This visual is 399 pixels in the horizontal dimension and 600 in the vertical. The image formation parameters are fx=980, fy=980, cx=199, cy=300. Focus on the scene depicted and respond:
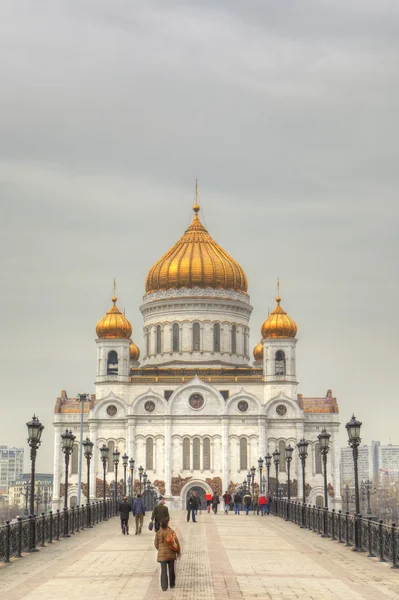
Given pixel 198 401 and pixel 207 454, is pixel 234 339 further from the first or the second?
pixel 207 454

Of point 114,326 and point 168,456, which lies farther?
point 114,326

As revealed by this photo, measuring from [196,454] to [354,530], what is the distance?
176 feet

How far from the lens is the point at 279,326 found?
84.6 meters

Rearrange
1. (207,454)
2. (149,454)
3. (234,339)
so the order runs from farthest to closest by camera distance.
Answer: (234,339) → (149,454) → (207,454)

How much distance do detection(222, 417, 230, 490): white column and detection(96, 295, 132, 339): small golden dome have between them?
1187 cm

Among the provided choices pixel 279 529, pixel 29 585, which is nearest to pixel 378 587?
pixel 29 585

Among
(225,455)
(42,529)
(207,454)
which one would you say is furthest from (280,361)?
(42,529)

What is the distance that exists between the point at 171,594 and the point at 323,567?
603 cm

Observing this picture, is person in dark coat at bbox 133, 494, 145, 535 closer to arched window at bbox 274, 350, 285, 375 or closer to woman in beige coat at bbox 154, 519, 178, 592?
woman in beige coat at bbox 154, 519, 178, 592

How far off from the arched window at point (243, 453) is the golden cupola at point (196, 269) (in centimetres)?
1491

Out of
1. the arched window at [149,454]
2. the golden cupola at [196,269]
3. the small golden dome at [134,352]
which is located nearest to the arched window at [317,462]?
the arched window at [149,454]

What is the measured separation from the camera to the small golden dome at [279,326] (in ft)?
277

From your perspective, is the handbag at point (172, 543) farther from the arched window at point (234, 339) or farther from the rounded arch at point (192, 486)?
the arched window at point (234, 339)

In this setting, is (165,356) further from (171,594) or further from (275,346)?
(171,594)
